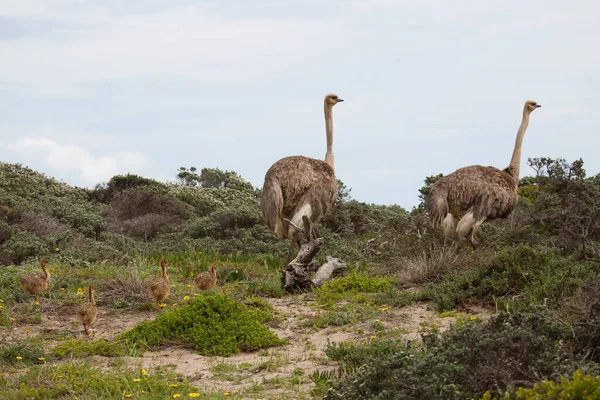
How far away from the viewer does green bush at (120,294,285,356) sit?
25.8ft

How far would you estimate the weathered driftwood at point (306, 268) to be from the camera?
36.2 ft

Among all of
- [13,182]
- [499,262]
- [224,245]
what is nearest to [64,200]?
[13,182]

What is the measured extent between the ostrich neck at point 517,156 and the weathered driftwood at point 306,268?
3.63 meters

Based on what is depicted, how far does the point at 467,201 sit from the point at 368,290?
264 centimetres

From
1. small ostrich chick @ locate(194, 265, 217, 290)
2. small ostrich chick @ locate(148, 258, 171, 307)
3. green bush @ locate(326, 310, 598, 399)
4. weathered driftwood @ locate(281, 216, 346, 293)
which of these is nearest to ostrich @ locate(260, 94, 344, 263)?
weathered driftwood @ locate(281, 216, 346, 293)

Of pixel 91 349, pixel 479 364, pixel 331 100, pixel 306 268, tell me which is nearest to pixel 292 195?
pixel 306 268

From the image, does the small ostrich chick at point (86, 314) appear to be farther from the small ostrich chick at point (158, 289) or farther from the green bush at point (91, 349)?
the small ostrich chick at point (158, 289)

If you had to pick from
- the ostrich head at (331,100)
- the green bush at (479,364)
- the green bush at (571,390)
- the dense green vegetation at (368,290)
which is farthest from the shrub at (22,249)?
the green bush at (571,390)

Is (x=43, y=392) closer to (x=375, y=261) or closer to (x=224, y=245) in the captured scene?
(x=375, y=261)

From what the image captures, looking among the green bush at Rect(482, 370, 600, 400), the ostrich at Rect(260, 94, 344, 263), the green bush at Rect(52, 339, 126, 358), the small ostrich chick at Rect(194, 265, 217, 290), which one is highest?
the ostrich at Rect(260, 94, 344, 263)

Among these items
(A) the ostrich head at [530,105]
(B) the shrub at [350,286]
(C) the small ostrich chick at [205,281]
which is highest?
(A) the ostrich head at [530,105]

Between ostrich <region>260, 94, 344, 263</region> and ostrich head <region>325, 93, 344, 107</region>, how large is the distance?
8.13 ft

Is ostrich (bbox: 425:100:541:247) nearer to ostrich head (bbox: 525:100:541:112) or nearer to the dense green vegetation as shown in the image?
the dense green vegetation

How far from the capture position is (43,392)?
6.29 m
